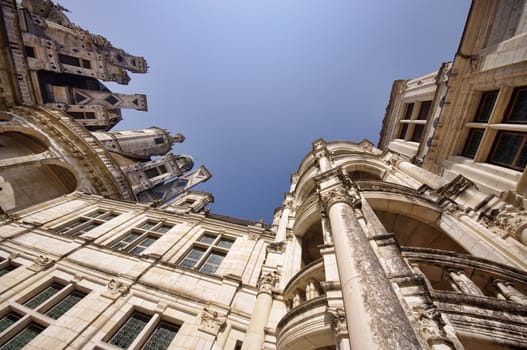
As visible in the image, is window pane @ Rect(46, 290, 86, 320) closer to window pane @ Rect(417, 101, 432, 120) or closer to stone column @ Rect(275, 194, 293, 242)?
stone column @ Rect(275, 194, 293, 242)

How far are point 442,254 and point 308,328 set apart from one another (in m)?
3.37

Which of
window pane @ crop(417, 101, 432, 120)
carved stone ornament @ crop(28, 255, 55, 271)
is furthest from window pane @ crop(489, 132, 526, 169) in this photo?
carved stone ornament @ crop(28, 255, 55, 271)

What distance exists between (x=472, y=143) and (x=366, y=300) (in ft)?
37.9

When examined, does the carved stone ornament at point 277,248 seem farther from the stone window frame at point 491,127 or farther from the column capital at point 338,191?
the stone window frame at point 491,127

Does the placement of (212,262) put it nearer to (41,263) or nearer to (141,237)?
(141,237)

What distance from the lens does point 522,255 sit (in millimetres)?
5438

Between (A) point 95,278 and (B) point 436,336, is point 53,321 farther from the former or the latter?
(B) point 436,336

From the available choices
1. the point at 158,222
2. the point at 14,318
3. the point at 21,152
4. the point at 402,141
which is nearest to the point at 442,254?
the point at 14,318

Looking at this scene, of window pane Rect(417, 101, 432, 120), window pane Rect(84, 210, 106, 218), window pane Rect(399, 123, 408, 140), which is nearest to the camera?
window pane Rect(84, 210, 106, 218)

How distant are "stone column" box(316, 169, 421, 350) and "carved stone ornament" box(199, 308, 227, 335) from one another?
183 inches

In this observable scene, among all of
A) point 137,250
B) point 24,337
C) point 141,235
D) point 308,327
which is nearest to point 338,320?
point 308,327

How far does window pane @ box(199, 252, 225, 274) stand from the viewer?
30.9ft

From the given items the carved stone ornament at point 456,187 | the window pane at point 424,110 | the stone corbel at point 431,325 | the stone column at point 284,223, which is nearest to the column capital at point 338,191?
the stone corbel at point 431,325

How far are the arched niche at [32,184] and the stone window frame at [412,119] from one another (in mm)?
26612
